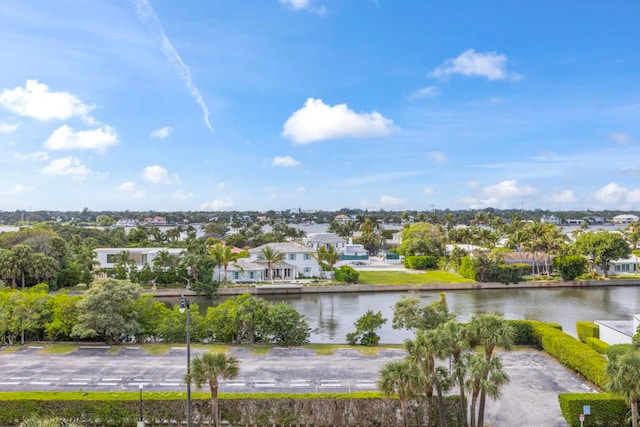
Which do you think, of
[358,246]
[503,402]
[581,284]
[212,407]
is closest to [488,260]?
[581,284]

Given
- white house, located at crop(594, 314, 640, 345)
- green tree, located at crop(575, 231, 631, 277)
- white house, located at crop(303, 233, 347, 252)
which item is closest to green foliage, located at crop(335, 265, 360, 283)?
white house, located at crop(303, 233, 347, 252)

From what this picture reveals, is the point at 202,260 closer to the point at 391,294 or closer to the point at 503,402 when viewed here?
the point at 391,294

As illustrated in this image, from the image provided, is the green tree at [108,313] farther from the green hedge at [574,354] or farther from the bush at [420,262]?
the bush at [420,262]


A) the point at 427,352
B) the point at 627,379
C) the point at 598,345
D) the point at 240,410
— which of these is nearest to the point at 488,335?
the point at 427,352

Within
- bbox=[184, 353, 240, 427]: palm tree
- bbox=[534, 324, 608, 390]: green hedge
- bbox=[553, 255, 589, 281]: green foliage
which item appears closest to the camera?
bbox=[184, 353, 240, 427]: palm tree

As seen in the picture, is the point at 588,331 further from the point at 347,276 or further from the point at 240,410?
the point at 347,276

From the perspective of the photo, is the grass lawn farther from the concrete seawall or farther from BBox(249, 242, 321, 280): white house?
BBox(249, 242, 321, 280): white house
